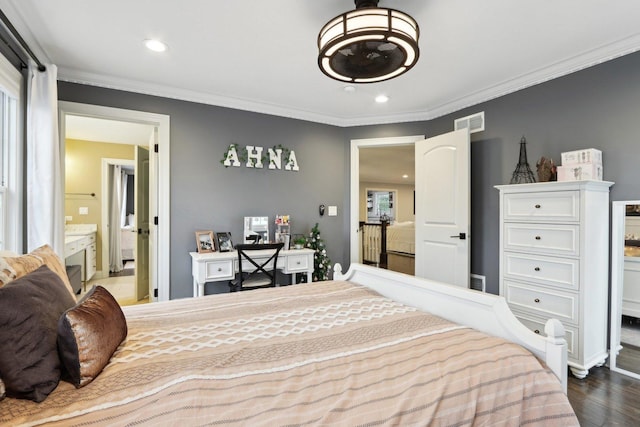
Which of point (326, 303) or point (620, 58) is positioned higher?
point (620, 58)

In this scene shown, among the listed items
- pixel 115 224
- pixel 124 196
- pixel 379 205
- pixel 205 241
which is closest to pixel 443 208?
pixel 205 241

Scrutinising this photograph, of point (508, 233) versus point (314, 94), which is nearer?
point (508, 233)

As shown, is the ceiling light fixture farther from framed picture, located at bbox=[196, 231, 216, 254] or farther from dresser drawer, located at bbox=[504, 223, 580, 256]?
framed picture, located at bbox=[196, 231, 216, 254]

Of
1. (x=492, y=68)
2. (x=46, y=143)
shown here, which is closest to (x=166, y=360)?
(x=46, y=143)

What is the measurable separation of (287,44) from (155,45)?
1.00 m

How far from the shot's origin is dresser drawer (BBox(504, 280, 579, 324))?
235 cm

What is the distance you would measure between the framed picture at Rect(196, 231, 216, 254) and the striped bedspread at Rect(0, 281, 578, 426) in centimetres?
180

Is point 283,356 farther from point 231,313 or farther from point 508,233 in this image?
point 508,233

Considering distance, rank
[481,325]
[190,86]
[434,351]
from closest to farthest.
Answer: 1. [434,351]
2. [481,325]
3. [190,86]

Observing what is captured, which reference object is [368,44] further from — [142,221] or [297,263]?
[142,221]

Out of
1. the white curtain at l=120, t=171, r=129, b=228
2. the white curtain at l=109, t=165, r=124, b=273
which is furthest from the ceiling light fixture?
the white curtain at l=120, t=171, r=129, b=228

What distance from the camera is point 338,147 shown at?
4258 millimetres

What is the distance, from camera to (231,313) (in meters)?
1.67

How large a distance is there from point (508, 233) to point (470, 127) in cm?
133
